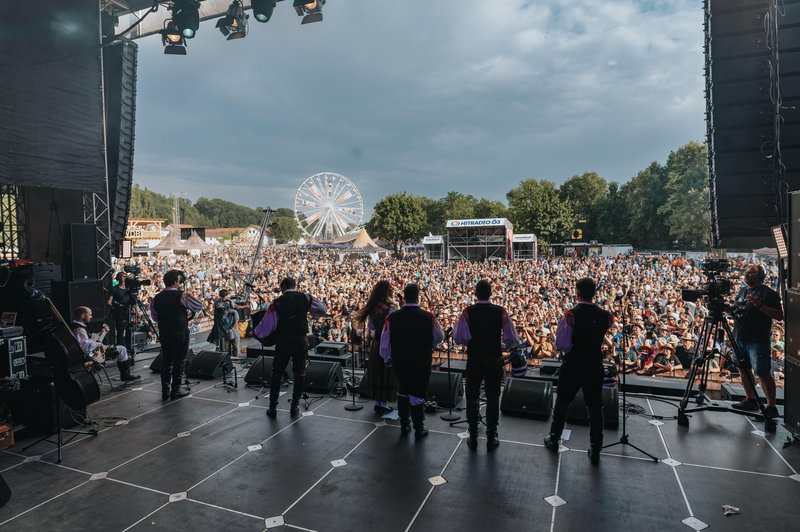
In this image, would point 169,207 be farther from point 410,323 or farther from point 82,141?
point 410,323

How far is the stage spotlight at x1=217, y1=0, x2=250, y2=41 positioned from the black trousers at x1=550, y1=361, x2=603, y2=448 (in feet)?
25.4

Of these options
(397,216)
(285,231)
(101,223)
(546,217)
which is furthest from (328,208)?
(285,231)

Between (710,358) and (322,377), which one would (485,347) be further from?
(322,377)

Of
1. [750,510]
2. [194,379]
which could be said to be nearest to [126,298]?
[194,379]

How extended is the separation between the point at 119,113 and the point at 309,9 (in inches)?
194

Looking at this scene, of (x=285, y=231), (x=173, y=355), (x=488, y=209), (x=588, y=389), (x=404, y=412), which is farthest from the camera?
(x=285, y=231)

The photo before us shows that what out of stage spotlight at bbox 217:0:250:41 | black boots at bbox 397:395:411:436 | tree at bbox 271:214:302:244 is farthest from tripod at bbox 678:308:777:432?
tree at bbox 271:214:302:244

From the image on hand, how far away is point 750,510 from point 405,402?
Result: 8.55 ft

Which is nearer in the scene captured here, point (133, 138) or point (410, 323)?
point (410, 323)

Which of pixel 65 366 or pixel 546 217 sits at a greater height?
pixel 546 217

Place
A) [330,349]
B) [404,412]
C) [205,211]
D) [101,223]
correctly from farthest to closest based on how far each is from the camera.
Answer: [205,211], [101,223], [330,349], [404,412]

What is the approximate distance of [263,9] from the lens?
667cm

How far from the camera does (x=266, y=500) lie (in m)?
3.02

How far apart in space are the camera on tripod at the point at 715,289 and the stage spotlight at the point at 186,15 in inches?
308
